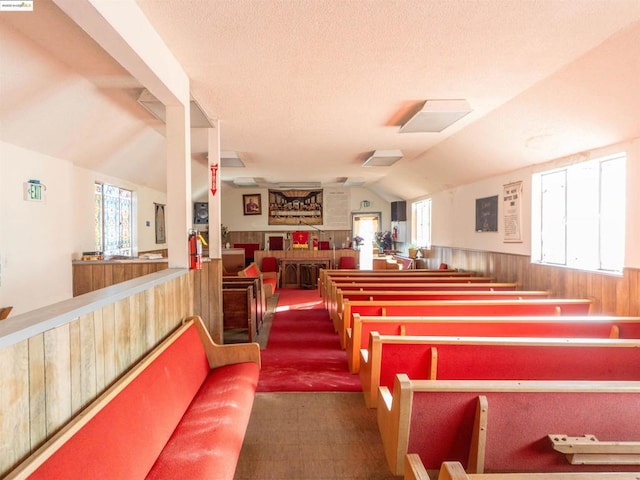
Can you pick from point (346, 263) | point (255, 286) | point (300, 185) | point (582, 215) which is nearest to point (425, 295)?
point (582, 215)

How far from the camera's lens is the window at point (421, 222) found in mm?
9305

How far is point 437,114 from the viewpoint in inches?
157

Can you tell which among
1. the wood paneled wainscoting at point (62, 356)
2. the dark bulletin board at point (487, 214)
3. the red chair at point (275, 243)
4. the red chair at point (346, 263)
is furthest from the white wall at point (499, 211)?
the red chair at point (275, 243)

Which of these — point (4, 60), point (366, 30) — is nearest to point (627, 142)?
point (366, 30)

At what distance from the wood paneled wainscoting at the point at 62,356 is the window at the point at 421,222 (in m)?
7.97

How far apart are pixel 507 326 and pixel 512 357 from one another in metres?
0.70

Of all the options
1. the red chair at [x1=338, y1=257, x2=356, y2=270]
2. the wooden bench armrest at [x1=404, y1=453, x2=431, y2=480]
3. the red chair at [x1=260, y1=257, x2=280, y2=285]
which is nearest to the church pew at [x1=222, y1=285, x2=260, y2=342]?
the wooden bench armrest at [x1=404, y1=453, x2=431, y2=480]

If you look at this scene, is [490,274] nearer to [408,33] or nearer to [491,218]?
[491,218]

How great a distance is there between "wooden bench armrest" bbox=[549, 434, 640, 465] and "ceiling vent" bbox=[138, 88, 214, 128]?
3.73 metres

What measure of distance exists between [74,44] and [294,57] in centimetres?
151

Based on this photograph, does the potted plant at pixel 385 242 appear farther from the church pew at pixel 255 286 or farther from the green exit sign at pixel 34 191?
the green exit sign at pixel 34 191

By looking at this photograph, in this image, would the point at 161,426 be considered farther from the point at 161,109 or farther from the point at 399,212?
the point at 399,212

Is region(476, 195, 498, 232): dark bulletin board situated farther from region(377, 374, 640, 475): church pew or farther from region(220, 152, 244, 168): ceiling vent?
region(377, 374, 640, 475): church pew

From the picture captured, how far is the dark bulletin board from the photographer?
234 inches
